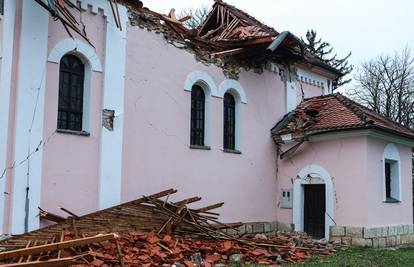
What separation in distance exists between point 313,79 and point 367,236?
259 inches

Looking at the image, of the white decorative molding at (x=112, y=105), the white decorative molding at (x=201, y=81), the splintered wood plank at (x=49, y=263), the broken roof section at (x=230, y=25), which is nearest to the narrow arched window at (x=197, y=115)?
the white decorative molding at (x=201, y=81)

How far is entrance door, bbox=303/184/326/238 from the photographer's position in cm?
1514

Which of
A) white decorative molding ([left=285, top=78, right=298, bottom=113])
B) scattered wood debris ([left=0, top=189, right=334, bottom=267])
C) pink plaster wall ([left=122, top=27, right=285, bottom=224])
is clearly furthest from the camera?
white decorative molding ([left=285, top=78, right=298, bottom=113])

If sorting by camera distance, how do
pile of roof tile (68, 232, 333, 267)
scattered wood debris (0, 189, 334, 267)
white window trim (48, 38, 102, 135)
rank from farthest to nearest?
white window trim (48, 38, 102, 135) → pile of roof tile (68, 232, 333, 267) → scattered wood debris (0, 189, 334, 267)

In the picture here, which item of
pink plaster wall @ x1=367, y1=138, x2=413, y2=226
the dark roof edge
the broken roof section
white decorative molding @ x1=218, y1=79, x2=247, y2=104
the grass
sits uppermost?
the broken roof section

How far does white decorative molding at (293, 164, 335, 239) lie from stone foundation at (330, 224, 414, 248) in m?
0.45

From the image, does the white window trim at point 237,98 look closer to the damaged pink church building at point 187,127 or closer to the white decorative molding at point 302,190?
the damaged pink church building at point 187,127

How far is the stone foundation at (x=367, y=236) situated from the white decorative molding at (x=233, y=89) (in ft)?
16.0

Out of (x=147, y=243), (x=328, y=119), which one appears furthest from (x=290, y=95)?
(x=147, y=243)

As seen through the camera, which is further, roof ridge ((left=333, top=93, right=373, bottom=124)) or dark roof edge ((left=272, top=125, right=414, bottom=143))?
roof ridge ((left=333, top=93, right=373, bottom=124))

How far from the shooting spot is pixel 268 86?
638 inches

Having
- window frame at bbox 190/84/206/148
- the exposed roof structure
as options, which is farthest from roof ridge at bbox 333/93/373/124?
window frame at bbox 190/84/206/148

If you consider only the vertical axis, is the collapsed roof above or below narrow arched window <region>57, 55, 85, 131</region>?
above

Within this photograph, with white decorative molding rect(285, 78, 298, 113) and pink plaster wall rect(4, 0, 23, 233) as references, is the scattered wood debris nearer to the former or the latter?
pink plaster wall rect(4, 0, 23, 233)
